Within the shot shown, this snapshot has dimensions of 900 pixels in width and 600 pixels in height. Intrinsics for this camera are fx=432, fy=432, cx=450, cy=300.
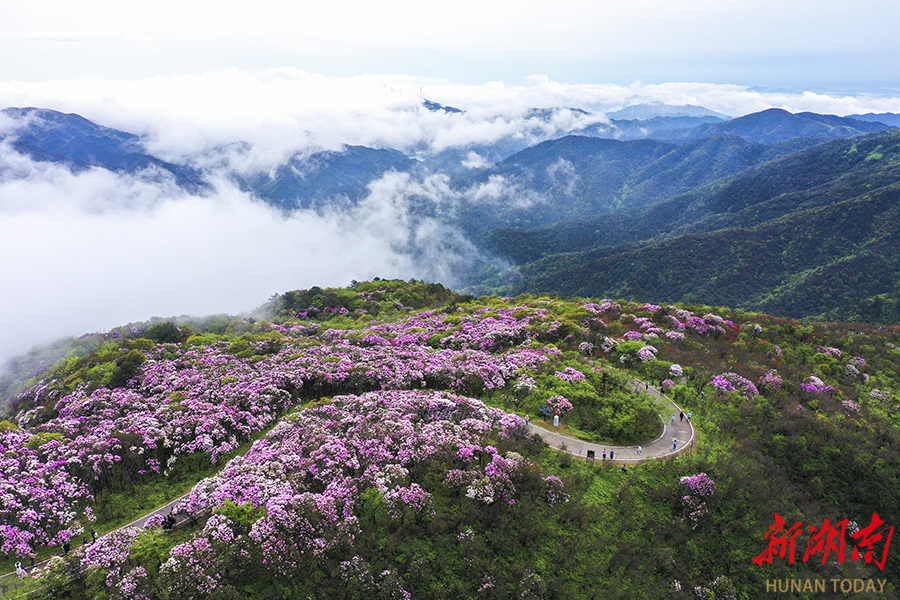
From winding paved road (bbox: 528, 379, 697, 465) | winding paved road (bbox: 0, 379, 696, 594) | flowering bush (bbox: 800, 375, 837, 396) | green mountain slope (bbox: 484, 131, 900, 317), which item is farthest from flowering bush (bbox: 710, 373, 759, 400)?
green mountain slope (bbox: 484, 131, 900, 317)

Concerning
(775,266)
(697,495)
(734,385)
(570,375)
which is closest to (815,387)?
(734,385)

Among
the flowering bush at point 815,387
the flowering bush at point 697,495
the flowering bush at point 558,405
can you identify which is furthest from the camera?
the flowering bush at point 815,387

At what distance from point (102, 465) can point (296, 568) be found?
54.9 feet

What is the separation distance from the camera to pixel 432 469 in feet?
76.6

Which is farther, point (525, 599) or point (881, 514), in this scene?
point (881, 514)

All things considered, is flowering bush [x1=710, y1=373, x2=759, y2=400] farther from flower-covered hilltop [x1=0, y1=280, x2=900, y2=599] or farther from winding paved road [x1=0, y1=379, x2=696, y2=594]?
winding paved road [x1=0, y1=379, x2=696, y2=594]

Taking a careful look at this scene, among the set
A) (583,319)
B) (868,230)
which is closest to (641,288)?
(868,230)

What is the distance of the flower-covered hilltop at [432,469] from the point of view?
18.7 meters

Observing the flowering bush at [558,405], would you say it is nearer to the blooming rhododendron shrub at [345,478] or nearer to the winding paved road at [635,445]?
the winding paved road at [635,445]

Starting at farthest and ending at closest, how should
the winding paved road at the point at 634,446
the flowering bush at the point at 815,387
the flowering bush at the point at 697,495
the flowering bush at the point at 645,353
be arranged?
the flowering bush at the point at 645,353 < the flowering bush at the point at 815,387 < the winding paved road at the point at 634,446 < the flowering bush at the point at 697,495

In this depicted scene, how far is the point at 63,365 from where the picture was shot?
50156 mm

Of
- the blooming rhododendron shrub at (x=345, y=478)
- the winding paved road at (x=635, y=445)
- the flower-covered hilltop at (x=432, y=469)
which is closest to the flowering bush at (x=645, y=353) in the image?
the flower-covered hilltop at (x=432, y=469)

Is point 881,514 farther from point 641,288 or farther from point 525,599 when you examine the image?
point 641,288

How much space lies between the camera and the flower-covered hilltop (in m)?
18.7
